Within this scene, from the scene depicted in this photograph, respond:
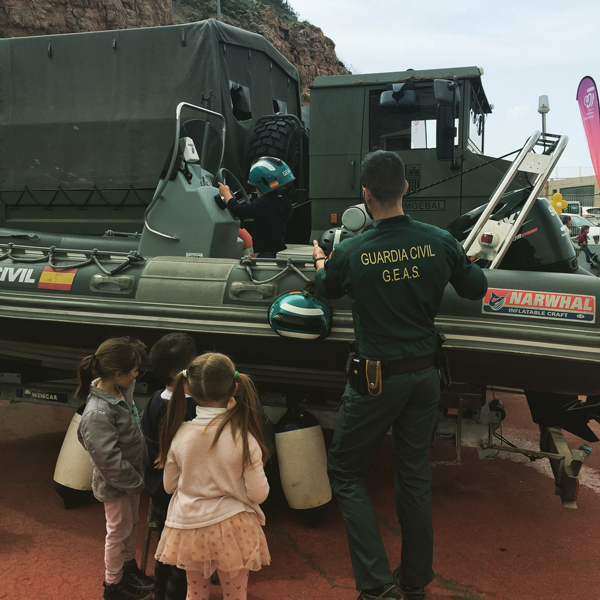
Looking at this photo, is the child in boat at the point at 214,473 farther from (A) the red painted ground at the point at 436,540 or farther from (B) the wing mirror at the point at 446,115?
(B) the wing mirror at the point at 446,115

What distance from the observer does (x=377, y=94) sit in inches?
214

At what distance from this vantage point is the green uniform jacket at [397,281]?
86.4 inches

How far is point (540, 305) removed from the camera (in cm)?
271

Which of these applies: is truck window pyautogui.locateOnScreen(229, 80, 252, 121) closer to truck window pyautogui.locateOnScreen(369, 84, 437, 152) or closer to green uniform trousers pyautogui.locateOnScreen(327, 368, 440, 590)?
truck window pyautogui.locateOnScreen(369, 84, 437, 152)

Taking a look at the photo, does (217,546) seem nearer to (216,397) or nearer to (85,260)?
Answer: (216,397)

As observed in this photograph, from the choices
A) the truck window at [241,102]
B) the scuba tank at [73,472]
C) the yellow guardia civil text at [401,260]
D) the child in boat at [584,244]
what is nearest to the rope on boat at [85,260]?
the scuba tank at [73,472]

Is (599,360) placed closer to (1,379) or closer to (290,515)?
(290,515)

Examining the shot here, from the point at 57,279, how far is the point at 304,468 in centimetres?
Result: 186

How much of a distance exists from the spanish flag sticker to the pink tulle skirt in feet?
6.32

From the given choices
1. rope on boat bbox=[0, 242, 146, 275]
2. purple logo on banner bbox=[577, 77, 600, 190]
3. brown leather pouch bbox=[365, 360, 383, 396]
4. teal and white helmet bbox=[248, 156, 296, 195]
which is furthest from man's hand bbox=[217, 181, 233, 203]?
purple logo on banner bbox=[577, 77, 600, 190]

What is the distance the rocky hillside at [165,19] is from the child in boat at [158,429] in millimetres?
12874

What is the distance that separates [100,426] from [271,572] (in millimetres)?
1105

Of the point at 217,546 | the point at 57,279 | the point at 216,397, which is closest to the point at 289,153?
the point at 57,279

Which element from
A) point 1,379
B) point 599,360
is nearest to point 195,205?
point 1,379
